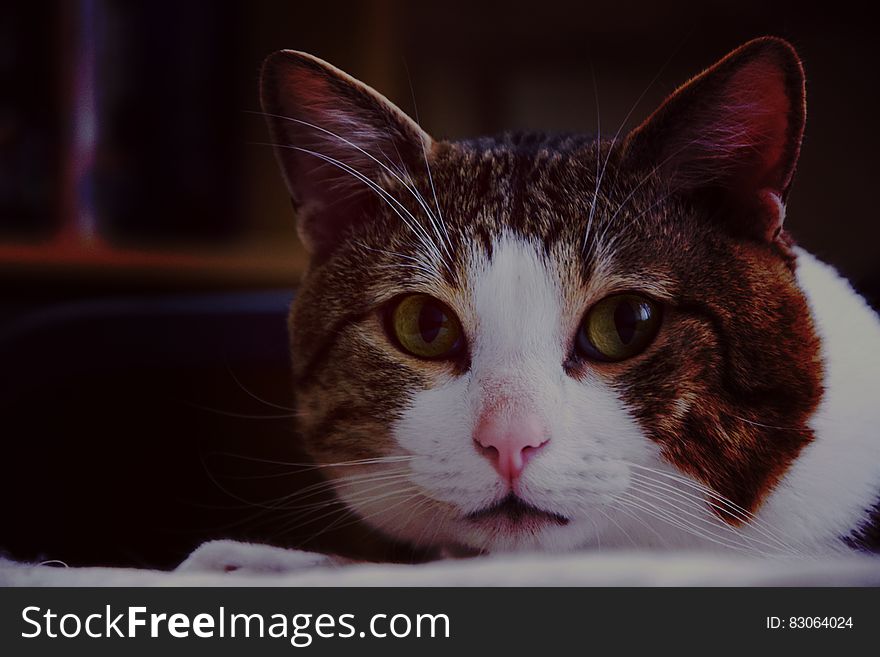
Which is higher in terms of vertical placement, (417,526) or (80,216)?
(80,216)

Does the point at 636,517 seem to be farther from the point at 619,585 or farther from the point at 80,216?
the point at 80,216

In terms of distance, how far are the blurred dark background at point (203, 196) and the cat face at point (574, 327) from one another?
45 mm

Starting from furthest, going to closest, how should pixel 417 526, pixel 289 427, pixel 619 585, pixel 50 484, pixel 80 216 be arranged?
pixel 80 216
pixel 50 484
pixel 289 427
pixel 417 526
pixel 619 585

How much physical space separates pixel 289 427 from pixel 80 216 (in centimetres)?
58

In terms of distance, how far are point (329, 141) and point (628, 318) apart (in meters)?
0.23

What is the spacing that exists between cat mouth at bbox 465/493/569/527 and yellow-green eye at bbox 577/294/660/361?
9 cm

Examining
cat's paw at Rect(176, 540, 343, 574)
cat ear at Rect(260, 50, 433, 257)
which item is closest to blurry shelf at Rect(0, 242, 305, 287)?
cat ear at Rect(260, 50, 433, 257)

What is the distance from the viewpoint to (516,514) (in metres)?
0.42

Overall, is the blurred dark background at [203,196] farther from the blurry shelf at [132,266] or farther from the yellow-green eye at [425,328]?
the yellow-green eye at [425,328]

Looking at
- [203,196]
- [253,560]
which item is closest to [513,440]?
[253,560]

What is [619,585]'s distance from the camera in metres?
0.36

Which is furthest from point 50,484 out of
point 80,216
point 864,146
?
point 864,146

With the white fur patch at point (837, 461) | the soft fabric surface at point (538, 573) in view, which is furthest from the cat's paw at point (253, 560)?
the white fur patch at point (837, 461)

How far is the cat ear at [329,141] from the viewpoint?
1.60 ft
